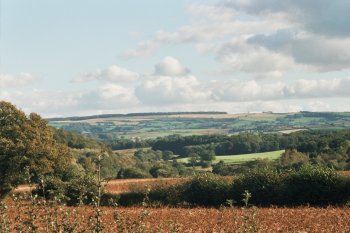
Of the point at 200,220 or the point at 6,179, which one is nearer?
the point at 200,220

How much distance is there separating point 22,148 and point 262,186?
24895 millimetres

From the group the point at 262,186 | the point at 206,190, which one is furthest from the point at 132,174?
the point at 262,186

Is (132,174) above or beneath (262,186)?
beneath

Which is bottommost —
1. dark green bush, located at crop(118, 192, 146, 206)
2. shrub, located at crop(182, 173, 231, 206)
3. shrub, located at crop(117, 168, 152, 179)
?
shrub, located at crop(117, 168, 152, 179)

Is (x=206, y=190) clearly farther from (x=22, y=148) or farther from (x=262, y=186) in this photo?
(x=22, y=148)

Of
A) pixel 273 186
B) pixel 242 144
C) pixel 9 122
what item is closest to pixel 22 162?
pixel 9 122

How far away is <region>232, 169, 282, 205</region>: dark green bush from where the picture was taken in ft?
151

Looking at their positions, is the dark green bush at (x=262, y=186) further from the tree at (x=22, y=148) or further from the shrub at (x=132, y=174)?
the shrub at (x=132, y=174)

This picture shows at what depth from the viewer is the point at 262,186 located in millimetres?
46531

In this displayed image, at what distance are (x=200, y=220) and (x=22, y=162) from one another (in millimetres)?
26009

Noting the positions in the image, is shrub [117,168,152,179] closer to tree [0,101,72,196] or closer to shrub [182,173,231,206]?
tree [0,101,72,196]

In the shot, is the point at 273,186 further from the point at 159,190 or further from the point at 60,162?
the point at 60,162

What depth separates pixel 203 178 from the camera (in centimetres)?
5009

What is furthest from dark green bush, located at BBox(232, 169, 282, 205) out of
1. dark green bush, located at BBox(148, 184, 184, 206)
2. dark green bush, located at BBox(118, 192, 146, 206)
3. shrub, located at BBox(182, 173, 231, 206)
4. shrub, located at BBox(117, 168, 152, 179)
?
shrub, located at BBox(117, 168, 152, 179)
